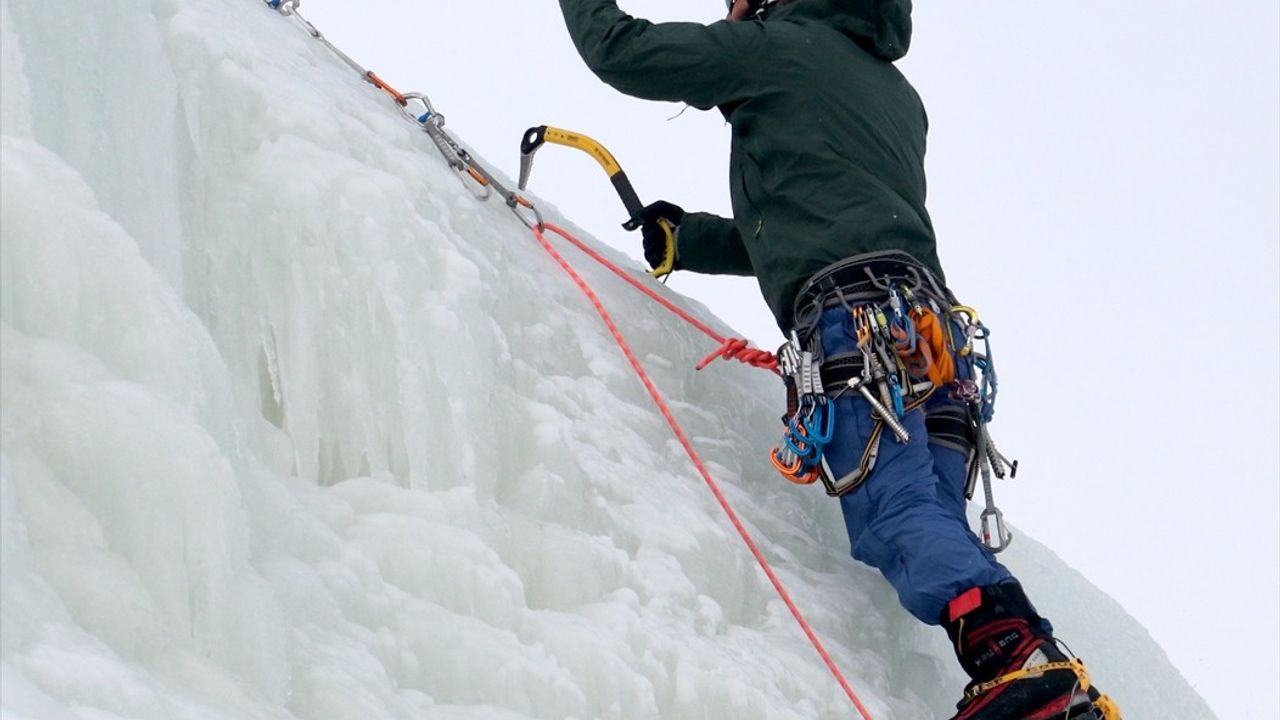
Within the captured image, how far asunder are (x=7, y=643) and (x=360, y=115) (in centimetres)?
A: 244

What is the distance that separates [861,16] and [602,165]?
3.45 feet

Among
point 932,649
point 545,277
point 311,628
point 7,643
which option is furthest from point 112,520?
point 932,649

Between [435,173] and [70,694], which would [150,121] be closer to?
[435,173]

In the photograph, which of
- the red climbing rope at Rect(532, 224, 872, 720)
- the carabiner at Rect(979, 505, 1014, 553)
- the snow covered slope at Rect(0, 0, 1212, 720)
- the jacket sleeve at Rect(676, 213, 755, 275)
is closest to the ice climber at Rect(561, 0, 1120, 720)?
the carabiner at Rect(979, 505, 1014, 553)

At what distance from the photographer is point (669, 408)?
4570 mm

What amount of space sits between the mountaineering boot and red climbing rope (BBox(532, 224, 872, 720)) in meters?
0.43

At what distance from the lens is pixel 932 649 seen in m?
4.67

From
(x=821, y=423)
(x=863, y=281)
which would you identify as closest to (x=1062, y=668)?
(x=821, y=423)

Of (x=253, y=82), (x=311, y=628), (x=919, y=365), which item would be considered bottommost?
(x=311, y=628)

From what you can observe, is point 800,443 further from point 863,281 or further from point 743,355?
point 743,355

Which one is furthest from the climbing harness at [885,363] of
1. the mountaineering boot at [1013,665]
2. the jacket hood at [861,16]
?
the jacket hood at [861,16]

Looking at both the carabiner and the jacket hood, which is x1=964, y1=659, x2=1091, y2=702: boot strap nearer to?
the carabiner

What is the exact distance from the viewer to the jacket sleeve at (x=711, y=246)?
195 inches

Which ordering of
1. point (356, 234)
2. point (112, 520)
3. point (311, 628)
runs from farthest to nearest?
point (356, 234) < point (311, 628) < point (112, 520)
